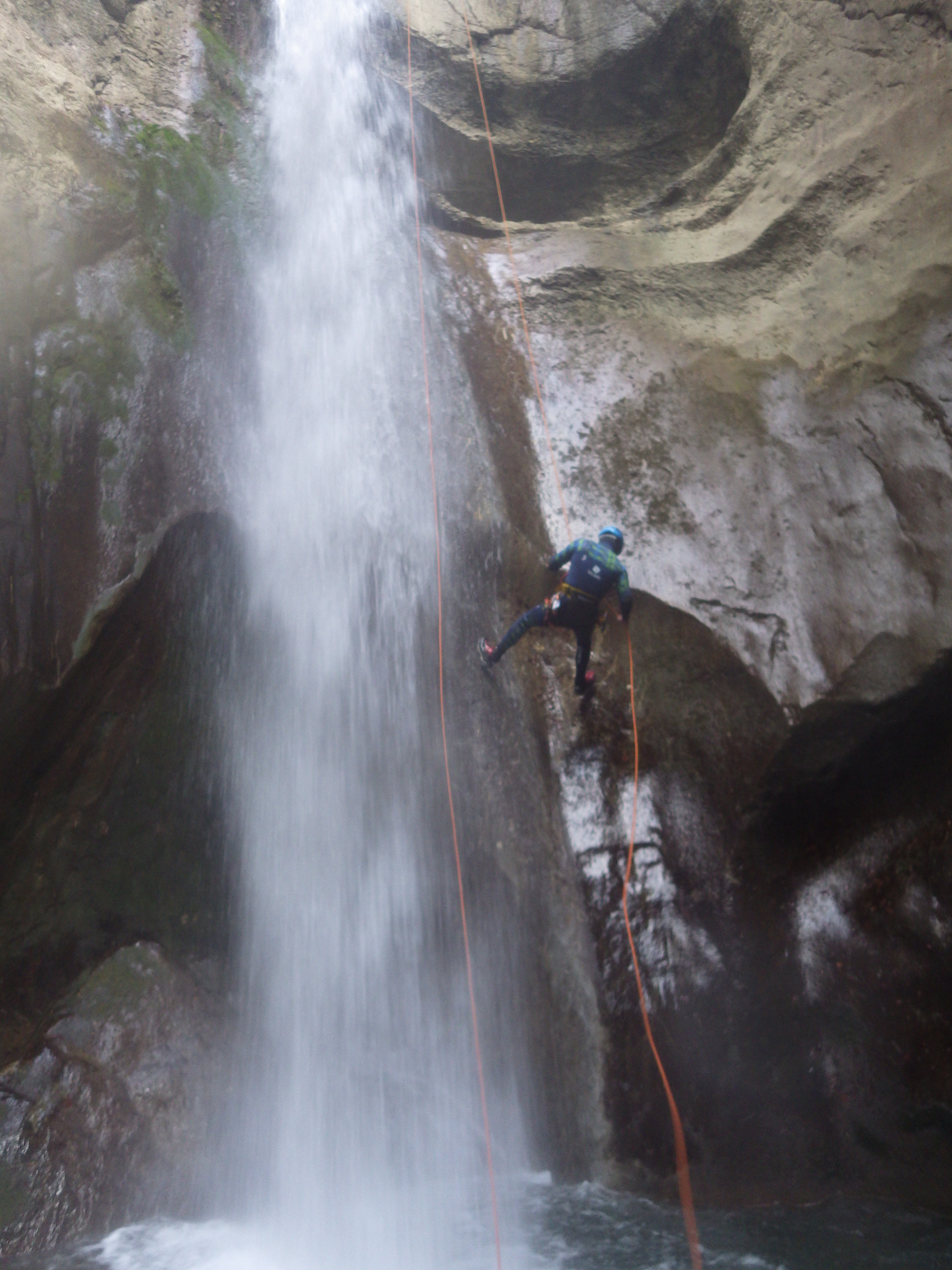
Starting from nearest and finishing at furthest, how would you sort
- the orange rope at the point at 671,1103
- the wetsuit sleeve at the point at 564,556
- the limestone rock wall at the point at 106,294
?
1. the orange rope at the point at 671,1103
2. the limestone rock wall at the point at 106,294
3. the wetsuit sleeve at the point at 564,556

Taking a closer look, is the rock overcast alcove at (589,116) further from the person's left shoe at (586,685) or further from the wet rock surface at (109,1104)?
the wet rock surface at (109,1104)

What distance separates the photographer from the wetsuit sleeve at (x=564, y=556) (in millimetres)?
4988

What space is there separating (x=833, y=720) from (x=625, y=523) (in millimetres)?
1900

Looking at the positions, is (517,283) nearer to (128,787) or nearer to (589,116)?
(589,116)

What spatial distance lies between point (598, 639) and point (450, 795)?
1451 millimetres

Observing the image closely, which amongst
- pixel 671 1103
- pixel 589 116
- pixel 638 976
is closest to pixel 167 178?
pixel 589 116

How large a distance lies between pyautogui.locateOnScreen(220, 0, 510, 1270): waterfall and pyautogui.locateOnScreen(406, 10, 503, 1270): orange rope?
0.18 ft

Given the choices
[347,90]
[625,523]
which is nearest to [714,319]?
[625,523]

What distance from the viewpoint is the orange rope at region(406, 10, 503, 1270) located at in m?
4.51

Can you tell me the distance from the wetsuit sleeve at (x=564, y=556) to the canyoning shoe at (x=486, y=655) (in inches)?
26.1

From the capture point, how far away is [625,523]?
559 cm

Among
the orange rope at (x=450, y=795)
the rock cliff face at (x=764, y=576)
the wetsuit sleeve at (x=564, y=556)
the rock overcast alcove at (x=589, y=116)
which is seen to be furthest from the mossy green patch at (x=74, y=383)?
the rock overcast alcove at (x=589, y=116)

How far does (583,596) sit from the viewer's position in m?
4.89

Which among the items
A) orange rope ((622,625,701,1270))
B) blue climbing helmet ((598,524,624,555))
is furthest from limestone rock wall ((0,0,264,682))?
orange rope ((622,625,701,1270))
